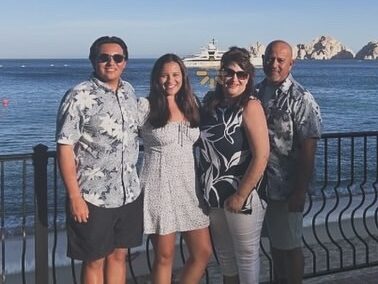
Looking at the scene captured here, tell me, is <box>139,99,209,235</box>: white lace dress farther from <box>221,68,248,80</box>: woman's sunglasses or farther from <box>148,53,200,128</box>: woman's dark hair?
<box>221,68,248,80</box>: woman's sunglasses

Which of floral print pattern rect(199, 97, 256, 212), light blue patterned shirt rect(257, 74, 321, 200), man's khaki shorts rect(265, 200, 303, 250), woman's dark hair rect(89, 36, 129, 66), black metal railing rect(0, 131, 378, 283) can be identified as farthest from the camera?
black metal railing rect(0, 131, 378, 283)

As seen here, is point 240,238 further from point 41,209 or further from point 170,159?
point 41,209

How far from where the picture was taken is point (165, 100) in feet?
13.0

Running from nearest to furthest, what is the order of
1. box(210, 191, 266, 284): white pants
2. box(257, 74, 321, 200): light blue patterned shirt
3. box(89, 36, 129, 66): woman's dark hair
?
box(89, 36, 129, 66): woman's dark hair → box(210, 191, 266, 284): white pants → box(257, 74, 321, 200): light blue patterned shirt

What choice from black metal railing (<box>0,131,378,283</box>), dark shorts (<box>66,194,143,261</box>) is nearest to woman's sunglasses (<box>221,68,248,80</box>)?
dark shorts (<box>66,194,143,261</box>)

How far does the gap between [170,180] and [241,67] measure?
2.74 ft

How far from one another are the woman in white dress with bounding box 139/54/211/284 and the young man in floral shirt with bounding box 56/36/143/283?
0.37 feet

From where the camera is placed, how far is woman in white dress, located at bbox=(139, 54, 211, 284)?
394 centimetres

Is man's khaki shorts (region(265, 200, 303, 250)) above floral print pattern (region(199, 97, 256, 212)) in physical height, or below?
below

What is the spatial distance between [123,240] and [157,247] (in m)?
0.26

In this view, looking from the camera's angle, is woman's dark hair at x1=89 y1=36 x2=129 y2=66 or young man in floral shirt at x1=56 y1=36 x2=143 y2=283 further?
woman's dark hair at x1=89 y1=36 x2=129 y2=66

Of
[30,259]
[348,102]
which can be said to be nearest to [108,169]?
[30,259]

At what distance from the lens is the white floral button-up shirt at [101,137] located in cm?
368

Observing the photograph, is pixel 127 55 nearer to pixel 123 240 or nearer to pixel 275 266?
pixel 123 240
